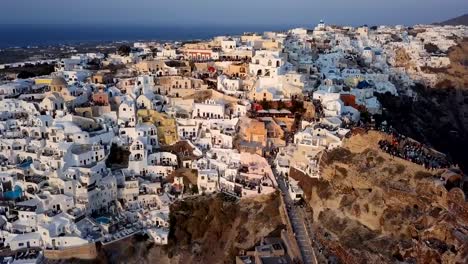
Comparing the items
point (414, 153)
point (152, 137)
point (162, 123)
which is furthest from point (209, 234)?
point (414, 153)

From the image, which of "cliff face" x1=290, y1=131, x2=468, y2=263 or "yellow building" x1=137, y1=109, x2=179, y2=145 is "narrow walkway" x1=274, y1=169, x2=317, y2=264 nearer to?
"cliff face" x1=290, y1=131, x2=468, y2=263

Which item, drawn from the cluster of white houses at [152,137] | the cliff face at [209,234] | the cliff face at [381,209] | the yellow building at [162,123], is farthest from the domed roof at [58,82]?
the cliff face at [381,209]

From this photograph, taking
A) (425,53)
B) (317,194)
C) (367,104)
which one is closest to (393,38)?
(425,53)

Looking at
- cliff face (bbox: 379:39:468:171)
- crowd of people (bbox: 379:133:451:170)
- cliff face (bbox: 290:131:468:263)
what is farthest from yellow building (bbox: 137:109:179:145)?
cliff face (bbox: 379:39:468:171)

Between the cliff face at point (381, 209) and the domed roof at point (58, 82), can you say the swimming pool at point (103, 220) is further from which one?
the domed roof at point (58, 82)

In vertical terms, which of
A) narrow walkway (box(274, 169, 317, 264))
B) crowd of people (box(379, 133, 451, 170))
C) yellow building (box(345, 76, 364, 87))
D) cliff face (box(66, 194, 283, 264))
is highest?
yellow building (box(345, 76, 364, 87))

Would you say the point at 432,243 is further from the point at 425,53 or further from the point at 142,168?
the point at 425,53
